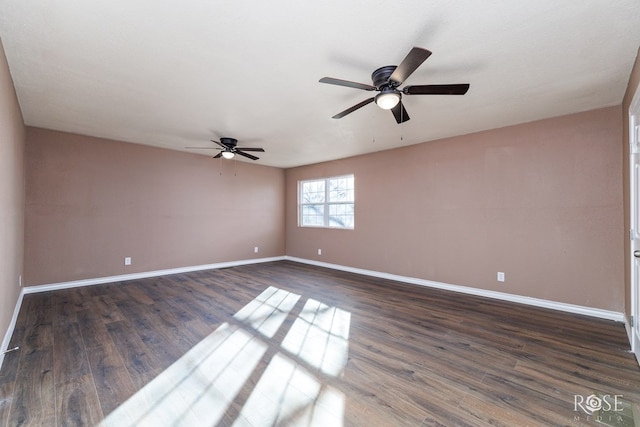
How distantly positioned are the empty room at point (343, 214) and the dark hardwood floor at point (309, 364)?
21mm

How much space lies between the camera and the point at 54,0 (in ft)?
5.58

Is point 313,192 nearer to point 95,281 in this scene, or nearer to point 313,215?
point 313,215

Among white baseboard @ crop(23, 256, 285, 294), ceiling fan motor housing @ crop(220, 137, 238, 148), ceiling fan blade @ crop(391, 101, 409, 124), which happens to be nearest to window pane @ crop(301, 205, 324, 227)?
white baseboard @ crop(23, 256, 285, 294)

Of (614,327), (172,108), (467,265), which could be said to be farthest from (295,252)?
(614,327)

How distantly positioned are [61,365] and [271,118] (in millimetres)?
3157

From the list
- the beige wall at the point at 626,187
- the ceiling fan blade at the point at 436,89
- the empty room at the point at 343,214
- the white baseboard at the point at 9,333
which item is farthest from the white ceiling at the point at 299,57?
the white baseboard at the point at 9,333

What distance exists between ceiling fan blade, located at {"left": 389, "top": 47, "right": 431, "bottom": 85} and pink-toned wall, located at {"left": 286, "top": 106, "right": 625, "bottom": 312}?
2.65 metres

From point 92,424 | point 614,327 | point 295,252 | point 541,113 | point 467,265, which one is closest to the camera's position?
point 92,424

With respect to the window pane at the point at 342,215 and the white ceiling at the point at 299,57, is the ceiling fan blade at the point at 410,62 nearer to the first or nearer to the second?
the white ceiling at the point at 299,57

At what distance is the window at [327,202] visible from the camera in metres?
6.04

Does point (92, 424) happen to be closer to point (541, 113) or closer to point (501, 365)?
point (501, 365)

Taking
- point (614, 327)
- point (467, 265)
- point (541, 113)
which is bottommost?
point (614, 327)

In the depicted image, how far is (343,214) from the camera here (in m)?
6.11

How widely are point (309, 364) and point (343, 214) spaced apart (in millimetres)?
4119
